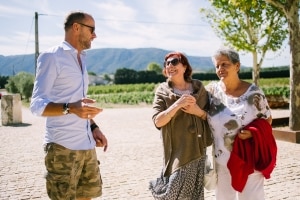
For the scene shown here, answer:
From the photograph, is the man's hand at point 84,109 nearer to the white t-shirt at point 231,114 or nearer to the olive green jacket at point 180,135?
the olive green jacket at point 180,135

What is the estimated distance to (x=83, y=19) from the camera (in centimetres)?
285

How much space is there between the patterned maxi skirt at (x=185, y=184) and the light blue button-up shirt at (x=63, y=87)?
87cm

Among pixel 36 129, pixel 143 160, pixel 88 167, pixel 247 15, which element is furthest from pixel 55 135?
pixel 247 15

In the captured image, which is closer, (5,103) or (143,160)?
(143,160)

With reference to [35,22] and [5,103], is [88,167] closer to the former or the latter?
[5,103]

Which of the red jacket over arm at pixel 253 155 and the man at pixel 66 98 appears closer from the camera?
the man at pixel 66 98

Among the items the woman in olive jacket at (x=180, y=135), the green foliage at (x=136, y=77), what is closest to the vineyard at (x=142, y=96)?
the woman in olive jacket at (x=180, y=135)

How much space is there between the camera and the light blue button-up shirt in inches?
106

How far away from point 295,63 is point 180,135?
8.06m

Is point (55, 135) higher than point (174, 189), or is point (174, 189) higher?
point (55, 135)

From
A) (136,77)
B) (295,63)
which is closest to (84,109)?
(295,63)

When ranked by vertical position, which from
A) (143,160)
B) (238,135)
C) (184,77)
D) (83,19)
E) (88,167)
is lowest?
(143,160)

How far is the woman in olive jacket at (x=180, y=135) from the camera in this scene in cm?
312

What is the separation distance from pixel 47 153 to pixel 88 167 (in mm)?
432
